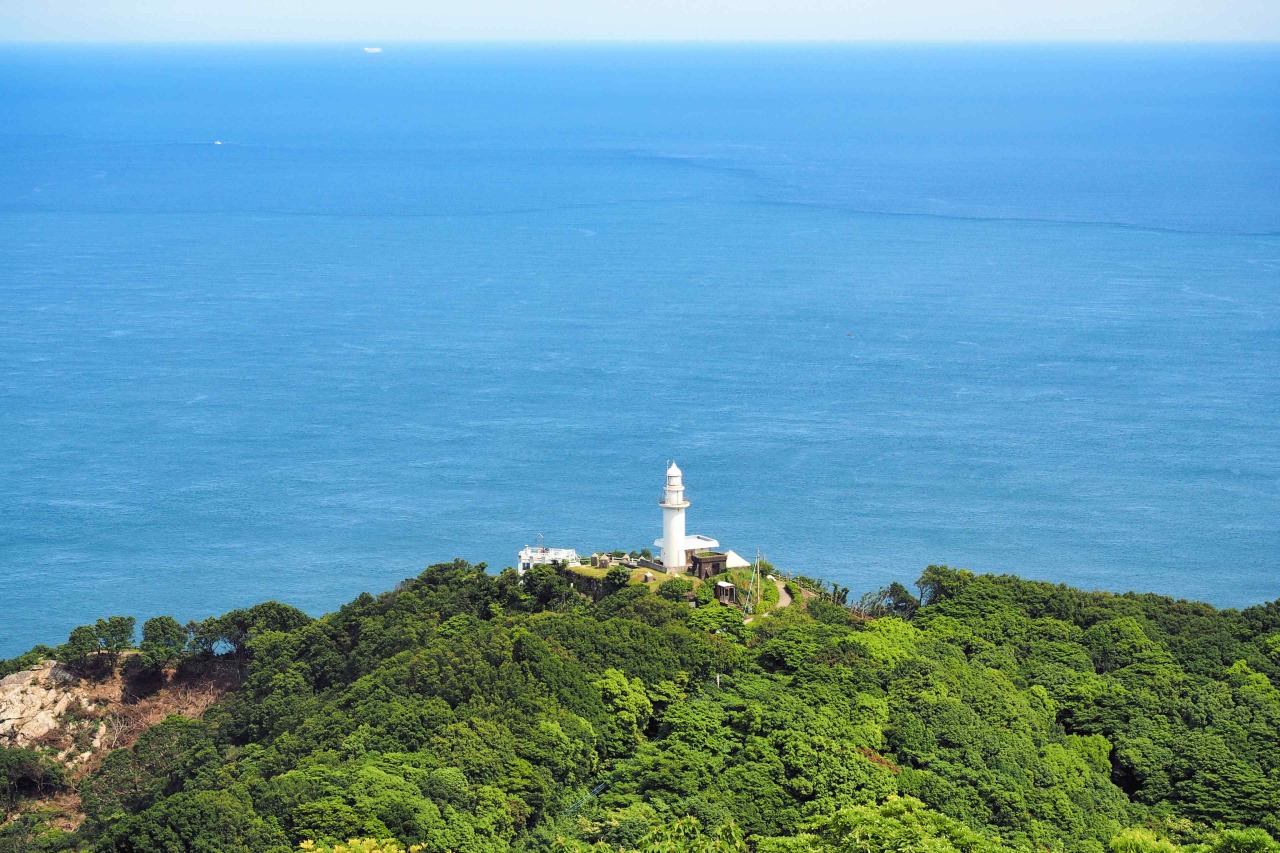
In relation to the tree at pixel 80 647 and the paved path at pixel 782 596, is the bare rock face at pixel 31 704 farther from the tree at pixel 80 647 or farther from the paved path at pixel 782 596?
the paved path at pixel 782 596

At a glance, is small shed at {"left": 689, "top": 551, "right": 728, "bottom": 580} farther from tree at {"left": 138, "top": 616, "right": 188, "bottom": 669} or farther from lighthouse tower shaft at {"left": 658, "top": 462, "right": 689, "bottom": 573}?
tree at {"left": 138, "top": 616, "right": 188, "bottom": 669}

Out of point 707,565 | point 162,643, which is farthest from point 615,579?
point 162,643

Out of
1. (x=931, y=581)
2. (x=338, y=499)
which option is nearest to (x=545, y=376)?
(x=338, y=499)

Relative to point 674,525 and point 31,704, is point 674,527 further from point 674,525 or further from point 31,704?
point 31,704

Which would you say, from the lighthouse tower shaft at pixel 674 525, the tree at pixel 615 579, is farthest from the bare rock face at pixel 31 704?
the lighthouse tower shaft at pixel 674 525

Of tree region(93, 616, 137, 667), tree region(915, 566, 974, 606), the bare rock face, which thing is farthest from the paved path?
the bare rock face

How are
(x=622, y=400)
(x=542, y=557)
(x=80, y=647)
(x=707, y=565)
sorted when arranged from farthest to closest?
(x=622, y=400) < (x=542, y=557) < (x=707, y=565) < (x=80, y=647)

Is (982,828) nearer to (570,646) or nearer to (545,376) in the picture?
(570,646)
